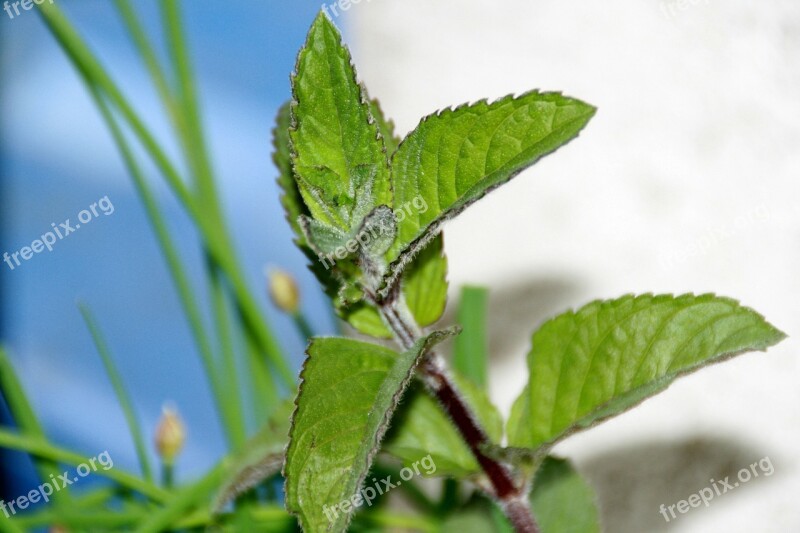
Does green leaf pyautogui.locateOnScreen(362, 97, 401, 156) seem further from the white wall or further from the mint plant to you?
the white wall

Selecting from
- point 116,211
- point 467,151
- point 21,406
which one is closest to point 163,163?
point 21,406

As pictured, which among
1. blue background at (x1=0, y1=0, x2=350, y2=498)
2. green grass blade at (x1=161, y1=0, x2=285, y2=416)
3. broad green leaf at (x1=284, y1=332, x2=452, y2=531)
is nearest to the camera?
broad green leaf at (x1=284, y1=332, x2=452, y2=531)

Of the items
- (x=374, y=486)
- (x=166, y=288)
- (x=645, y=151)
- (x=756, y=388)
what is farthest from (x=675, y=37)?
(x=166, y=288)

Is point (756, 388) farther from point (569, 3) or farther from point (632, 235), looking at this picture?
point (569, 3)

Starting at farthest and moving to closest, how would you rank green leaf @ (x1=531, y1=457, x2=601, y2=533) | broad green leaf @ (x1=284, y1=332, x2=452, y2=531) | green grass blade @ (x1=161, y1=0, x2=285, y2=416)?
green grass blade @ (x1=161, y1=0, x2=285, y2=416) < green leaf @ (x1=531, y1=457, x2=601, y2=533) < broad green leaf @ (x1=284, y1=332, x2=452, y2=531)

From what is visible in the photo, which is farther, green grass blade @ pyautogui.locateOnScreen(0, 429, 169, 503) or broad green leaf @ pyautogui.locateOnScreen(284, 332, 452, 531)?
green grass blade @ pyautogui.locateOnScreen(0, 429, 169, 503)

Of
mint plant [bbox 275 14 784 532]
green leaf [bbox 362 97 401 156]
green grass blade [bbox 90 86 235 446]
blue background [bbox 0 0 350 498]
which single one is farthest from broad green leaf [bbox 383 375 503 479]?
blue background [bbox 0 0 350 498]
